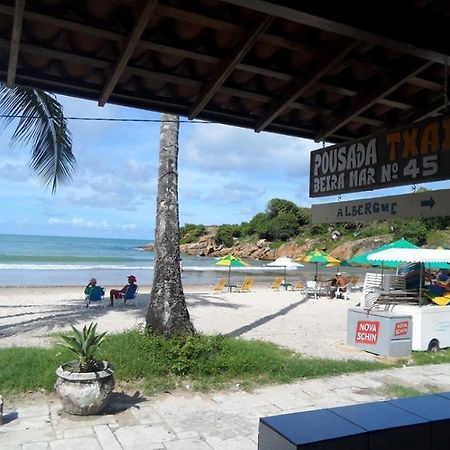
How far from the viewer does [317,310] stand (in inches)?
712

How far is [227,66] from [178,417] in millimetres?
4332

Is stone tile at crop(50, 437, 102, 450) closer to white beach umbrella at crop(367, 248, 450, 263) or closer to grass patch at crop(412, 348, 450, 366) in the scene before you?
grass patch at crop(412, 348, 450, 366)

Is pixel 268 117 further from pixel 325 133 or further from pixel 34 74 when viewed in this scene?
pixel 34 74

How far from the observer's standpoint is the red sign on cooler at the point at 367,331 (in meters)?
9.90

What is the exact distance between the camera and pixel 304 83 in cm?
333

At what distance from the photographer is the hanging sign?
2830mm

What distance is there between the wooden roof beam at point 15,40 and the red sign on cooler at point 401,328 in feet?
27.3

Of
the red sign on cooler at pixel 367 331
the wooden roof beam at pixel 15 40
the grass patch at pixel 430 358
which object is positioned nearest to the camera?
the wooden roof beam at pixel 15 40

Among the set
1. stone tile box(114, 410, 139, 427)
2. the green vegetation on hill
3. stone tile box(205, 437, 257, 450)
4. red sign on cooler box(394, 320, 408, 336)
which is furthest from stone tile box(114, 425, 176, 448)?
the green vegetation on hill

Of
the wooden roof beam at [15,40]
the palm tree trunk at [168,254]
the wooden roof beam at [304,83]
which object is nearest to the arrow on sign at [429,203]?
the wooden roof beam at [304,83]

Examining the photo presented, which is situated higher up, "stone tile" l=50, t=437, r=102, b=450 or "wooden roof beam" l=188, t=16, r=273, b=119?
"wooden roof beam" l=188, t=16, r=273, b=119

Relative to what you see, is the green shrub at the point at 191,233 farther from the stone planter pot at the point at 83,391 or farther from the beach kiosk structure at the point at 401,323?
the stone planter pot at the point at 83,391

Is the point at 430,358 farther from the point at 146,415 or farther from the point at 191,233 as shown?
the point at 191,233

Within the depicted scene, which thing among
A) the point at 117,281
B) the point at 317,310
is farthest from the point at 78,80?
the point at 117,281
